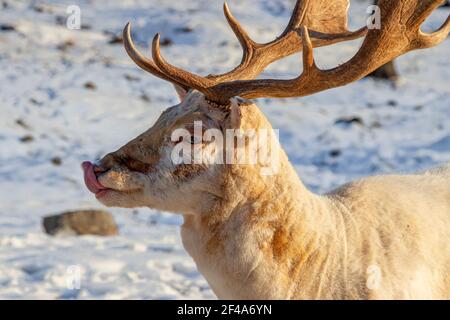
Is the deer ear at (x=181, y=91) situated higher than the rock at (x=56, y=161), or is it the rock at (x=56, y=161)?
the rock at (x=56, y=161)

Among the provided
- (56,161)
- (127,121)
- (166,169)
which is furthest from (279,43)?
(127,121)

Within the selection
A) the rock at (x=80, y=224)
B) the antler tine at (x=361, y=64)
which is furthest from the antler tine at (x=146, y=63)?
the rock at (x=80, y=224)

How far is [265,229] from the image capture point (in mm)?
4215

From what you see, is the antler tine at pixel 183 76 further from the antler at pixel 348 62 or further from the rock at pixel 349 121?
the rock at pixel 349 121

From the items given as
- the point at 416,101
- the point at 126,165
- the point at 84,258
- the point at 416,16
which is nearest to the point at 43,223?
the point at 84,258

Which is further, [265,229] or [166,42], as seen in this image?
[166,42]

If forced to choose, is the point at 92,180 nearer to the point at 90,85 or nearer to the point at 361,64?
the point at 361,64

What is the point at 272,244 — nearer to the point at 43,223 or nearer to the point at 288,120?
the point at 43,223

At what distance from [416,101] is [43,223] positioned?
8035mm

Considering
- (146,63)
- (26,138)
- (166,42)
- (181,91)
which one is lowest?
(181,91)

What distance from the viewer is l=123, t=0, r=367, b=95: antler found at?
4684mm

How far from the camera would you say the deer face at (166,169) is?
14.1 feet

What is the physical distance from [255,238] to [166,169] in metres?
0.50

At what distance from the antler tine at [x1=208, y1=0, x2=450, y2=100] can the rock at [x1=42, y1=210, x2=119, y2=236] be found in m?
5.03
